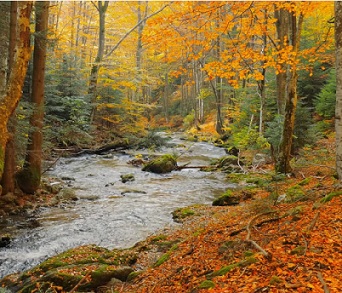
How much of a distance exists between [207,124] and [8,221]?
26.3m

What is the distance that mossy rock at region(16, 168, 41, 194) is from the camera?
356 inches

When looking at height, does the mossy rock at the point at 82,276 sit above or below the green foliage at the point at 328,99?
below

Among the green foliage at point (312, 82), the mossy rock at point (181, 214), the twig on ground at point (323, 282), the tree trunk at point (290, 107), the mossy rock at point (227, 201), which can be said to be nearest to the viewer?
the twig on ground at point (323, 282)

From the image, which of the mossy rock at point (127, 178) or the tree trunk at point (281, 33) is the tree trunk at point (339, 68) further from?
the mossy rock at point (127, 178)

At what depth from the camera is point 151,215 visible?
27.3 feet

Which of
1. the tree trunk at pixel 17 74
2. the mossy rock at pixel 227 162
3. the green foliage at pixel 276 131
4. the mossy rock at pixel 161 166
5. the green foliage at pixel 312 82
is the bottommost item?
the mossy rock at pixel 161 166

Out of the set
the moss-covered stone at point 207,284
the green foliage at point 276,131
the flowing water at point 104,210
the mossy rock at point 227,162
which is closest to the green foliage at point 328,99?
the green foliage at point 276,131

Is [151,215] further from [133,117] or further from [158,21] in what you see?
[133,117]

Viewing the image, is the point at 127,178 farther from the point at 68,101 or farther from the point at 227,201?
the point at 68,101

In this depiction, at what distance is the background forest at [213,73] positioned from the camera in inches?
315

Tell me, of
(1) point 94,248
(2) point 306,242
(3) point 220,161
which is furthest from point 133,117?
(2) point 306,242

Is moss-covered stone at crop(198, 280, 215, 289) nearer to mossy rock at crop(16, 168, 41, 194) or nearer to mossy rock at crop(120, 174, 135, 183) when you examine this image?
mossy rock at crop(16, 168, 41, 194)

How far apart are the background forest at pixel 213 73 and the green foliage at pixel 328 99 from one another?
0.06 meters

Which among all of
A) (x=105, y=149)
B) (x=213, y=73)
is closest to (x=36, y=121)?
(x=213, y=73)
